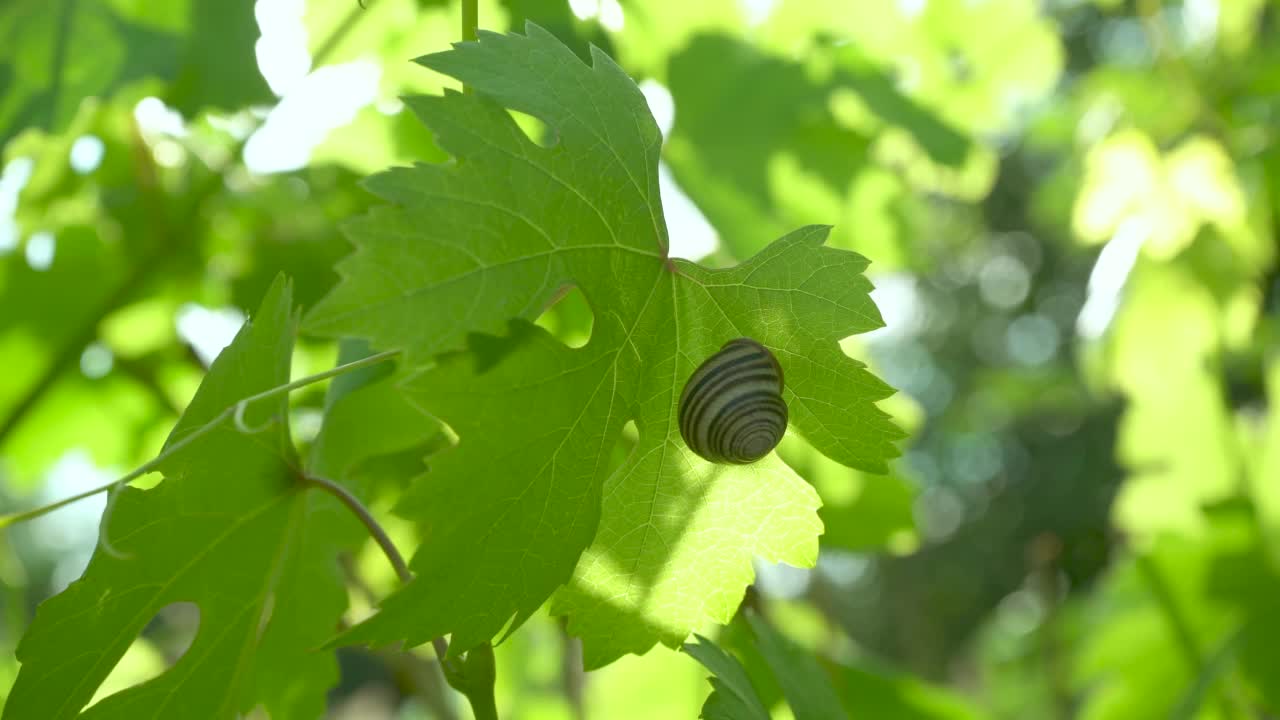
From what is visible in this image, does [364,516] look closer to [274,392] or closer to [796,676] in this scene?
[274,392]

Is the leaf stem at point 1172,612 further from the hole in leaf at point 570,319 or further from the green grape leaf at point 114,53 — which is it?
the green grape leaf at point 114,53

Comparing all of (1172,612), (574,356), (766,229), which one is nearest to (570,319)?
(766,229)

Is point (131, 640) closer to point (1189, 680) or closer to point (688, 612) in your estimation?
point (688, 612)

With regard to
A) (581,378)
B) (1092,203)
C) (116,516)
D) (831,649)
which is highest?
(581,378)

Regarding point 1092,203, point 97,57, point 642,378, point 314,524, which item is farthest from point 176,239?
point 1092,203

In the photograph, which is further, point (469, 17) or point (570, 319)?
point (570, 319)

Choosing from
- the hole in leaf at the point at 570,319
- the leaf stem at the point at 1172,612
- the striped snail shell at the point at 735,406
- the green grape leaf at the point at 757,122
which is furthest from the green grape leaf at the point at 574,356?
the leaf stem at the point at 1172,612

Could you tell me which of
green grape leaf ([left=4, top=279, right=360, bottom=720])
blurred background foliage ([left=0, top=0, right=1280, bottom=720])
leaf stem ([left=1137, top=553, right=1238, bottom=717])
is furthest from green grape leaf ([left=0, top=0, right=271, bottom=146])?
leaf stem ([left=1137, top=553, right=1238, bottom=717])

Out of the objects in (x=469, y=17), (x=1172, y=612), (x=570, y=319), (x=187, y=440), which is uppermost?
(x=469, y=17)
